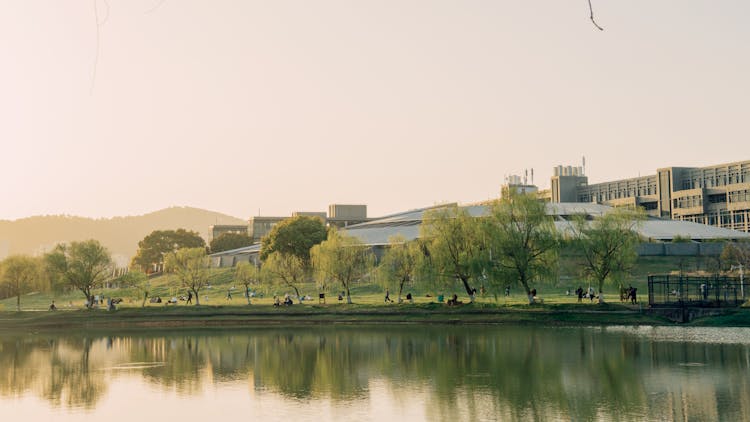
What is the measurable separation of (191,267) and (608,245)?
1597 inches

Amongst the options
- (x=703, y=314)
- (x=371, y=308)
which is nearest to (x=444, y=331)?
(x=371, y=308)

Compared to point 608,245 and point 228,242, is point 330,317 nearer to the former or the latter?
point 608,245

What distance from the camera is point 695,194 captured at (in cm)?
14562

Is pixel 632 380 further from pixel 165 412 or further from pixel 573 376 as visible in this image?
pixel 165 412

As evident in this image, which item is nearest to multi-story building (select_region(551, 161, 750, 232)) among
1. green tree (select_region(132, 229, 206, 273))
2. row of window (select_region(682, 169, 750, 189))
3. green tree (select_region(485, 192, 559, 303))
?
row of window (select_region(682, 169, 750, 189))

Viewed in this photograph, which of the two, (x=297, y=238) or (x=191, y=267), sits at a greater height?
(x=297, y=238)

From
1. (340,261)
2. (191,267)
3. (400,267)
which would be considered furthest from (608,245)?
(191,267)

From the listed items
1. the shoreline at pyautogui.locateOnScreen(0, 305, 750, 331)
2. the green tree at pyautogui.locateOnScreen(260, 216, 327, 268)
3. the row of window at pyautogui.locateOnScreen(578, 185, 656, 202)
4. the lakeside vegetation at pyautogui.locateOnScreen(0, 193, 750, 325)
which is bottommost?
the shoreline at pyautogui.locateOnScreen(0, 305, 750, 331)

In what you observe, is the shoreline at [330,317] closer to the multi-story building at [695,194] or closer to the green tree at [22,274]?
the green tree at [22,274]

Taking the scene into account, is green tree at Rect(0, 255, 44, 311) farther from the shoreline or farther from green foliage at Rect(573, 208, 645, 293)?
green foliage at Rect(573, 208, 645, 293)

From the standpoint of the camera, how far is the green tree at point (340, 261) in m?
79.1

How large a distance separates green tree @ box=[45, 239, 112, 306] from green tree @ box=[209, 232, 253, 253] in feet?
271

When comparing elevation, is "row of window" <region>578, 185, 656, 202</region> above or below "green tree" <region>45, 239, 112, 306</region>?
above

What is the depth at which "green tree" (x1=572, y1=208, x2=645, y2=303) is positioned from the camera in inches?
2712
